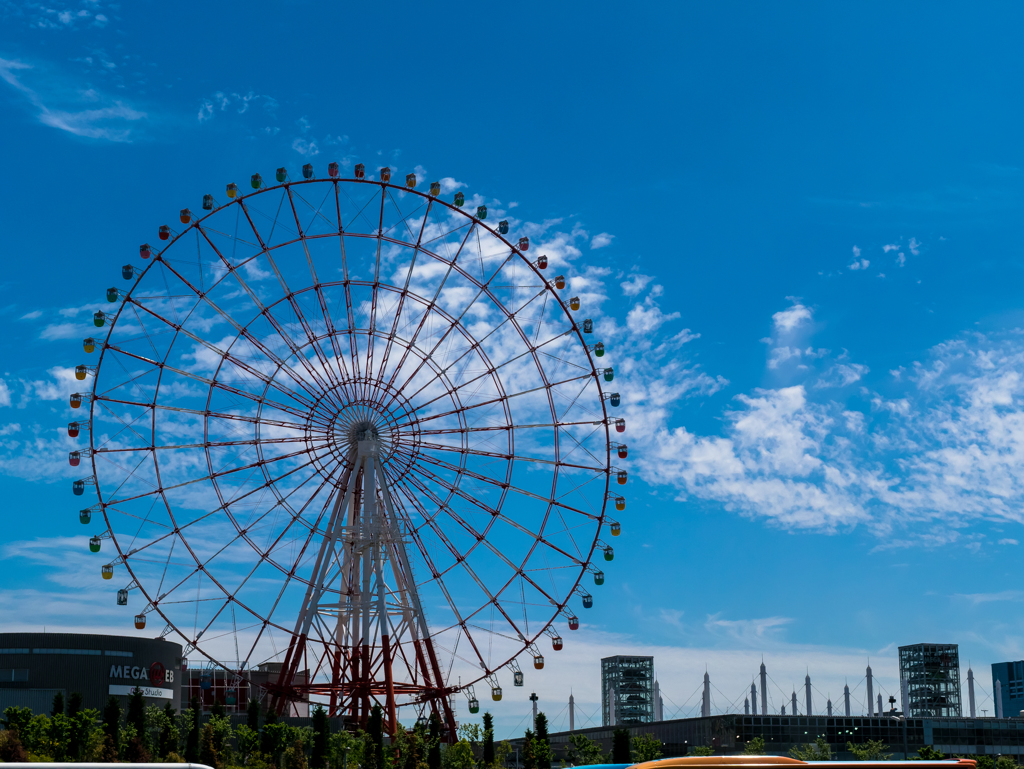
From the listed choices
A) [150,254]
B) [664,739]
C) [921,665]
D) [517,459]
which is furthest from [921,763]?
[921,665]

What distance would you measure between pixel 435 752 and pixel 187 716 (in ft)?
50.8

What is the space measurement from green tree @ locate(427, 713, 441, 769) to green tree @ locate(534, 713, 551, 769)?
745cm

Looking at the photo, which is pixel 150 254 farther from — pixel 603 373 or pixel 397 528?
pixel 603 373

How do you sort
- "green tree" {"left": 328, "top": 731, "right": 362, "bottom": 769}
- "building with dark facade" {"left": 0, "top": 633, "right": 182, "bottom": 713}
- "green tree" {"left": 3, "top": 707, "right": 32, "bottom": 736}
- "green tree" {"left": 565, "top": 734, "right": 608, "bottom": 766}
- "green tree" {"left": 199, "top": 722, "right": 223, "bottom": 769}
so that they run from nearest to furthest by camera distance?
"green tree" {"left": 328, "top": 731, "right": 362, "bottom": 769}
"green tree" {"left": 199, "top": 722, "right": 223, "bottom": 769}
"green tree" {"left": 3, "top": 707, "right": 32, "bottom": 736}
"building with dark facade" {"left": 0, "top": 633, "right": 182, "bottom": 713}
"green tree" {"left": 565, "top": 734, "right": 608, "bottom": 766}

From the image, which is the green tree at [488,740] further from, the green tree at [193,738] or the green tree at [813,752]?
the green tree at [813,752]

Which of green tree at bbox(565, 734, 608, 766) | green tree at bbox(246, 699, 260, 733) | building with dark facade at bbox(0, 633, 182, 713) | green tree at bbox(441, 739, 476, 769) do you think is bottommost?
green tree at bbox(565, 734, 608, 766)

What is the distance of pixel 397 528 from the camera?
6119 centimetres

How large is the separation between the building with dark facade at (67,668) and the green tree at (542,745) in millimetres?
29355

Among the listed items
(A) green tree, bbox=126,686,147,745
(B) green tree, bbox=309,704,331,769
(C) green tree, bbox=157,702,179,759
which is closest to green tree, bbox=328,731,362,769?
(B) green tree, bbox=309,704,331,769

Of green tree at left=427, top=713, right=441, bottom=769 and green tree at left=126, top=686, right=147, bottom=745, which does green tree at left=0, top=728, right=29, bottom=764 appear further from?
green tree at left=427, top=713, right=441, bottom=769

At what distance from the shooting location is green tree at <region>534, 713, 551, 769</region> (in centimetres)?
6676

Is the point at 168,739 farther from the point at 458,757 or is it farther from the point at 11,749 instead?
the point at 458,757

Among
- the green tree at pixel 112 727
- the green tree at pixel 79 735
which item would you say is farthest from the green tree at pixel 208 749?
the green tree at pixel 79 735

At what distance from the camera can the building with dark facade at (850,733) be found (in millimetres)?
113875
